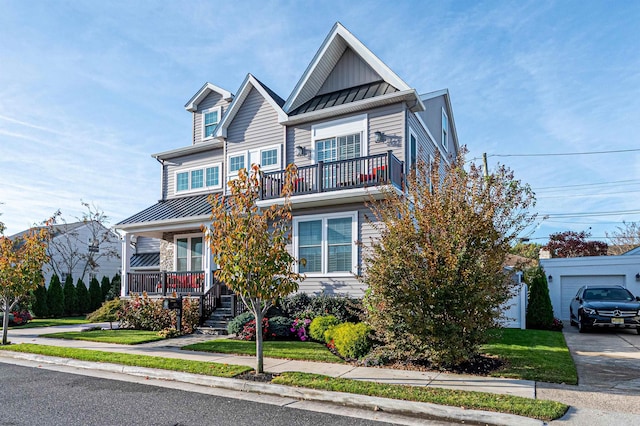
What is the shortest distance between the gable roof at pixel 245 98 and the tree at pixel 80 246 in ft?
57.4

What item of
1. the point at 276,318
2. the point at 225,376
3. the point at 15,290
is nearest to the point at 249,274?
the point at 225,376

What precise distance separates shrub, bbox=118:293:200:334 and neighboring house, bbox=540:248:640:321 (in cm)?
1620

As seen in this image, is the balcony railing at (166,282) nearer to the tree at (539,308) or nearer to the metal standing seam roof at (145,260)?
the metal standing seam roof at (145,260)

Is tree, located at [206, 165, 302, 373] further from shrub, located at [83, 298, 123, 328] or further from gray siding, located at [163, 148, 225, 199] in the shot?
shrub, located at [83, 298, 123, 328]

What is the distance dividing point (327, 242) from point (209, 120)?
952 centimetres

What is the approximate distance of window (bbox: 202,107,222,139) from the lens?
66.6 feet

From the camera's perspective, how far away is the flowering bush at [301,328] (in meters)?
12.6

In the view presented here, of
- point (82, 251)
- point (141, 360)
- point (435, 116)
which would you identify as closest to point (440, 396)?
point (141, 360)

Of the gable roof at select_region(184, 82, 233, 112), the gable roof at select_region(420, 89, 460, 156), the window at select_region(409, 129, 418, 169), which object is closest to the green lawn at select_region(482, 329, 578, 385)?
the window at select_region(409, 129, 418, 169)

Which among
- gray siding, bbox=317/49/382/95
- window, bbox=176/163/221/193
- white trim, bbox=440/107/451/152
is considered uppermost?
gray siding, bbox=317/49/382/95

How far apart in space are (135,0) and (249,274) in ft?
23.1

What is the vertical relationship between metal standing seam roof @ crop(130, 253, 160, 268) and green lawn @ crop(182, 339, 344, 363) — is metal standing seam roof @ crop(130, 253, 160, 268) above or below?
above

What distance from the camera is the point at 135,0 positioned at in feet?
33.6

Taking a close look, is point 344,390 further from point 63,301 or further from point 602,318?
point 63,301
